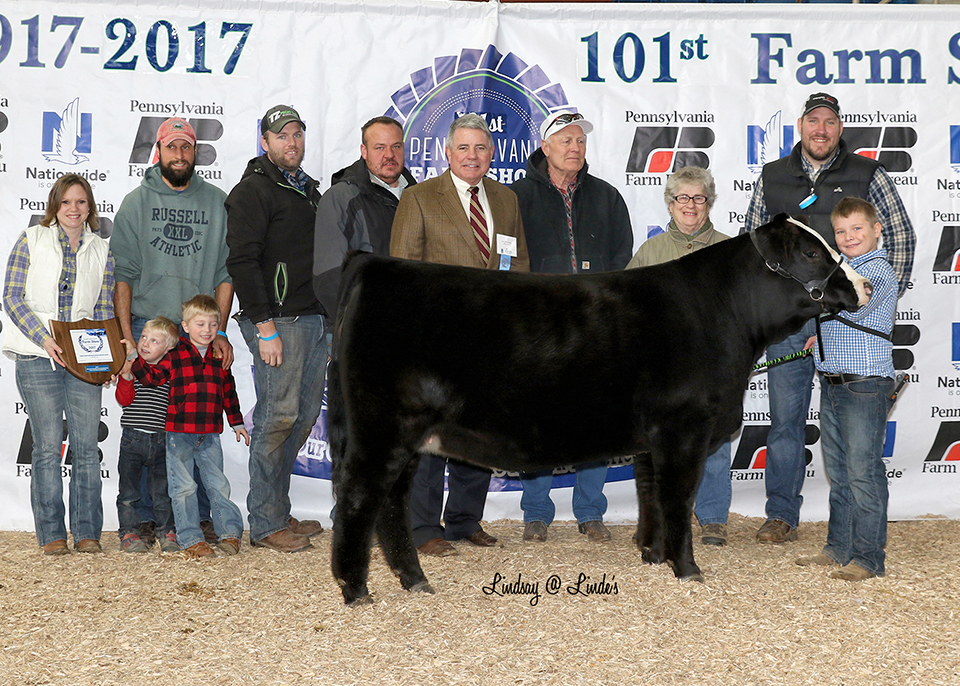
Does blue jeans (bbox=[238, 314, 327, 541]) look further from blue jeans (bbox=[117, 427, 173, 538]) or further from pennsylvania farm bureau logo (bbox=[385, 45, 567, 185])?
pennsylvania farm bureau logo (bbox=[385, 45, 567, 185])

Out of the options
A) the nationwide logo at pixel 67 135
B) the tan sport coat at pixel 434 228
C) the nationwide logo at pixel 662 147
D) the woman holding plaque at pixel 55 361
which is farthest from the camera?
the nationwide logo at pixel 662 147

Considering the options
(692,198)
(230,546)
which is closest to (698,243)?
(692,198)

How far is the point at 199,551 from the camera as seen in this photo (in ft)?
16.4

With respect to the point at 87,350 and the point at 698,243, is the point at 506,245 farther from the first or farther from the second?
the point at 87,350

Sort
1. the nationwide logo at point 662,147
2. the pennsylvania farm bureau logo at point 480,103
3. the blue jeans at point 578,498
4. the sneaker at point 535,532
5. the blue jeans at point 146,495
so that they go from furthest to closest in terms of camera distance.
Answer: the nationwide logo at point 662,147 < the pennsylvania farm bureau logo at point 480,103 < the blue jeans at point 578,498 < the sneaker at point 535,532 < the blue jeans at point 146,495

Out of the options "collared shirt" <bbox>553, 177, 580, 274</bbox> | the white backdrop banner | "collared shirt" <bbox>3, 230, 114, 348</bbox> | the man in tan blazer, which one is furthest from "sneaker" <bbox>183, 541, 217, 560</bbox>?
"collared shirt" <bbox>553, 177, 580, 274</bbox>

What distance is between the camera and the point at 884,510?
4.37 meters

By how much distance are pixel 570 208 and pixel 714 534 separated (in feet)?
7.51

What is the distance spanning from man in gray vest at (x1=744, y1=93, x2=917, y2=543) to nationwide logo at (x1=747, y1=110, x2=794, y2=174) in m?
0.73

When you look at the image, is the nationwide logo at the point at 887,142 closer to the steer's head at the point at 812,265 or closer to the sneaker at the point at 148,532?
the steer's head at the point at 812,265

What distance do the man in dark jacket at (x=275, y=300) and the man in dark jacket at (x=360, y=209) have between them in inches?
12.4

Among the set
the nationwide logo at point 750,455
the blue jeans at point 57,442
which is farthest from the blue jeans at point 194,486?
the nationwide logo at point 750,455

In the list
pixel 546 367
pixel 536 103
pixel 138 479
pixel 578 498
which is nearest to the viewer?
pixel 546 367

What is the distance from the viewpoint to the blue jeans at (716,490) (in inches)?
213
